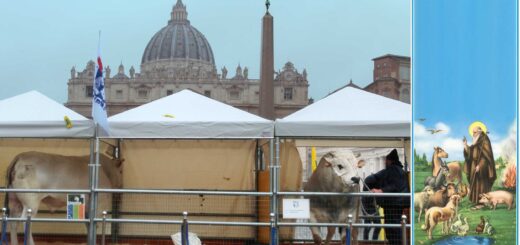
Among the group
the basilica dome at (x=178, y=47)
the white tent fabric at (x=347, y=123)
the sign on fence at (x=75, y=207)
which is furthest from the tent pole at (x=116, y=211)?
the basilica dome at (x=178, y=47)

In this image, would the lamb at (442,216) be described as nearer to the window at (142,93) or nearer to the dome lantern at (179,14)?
the window at (142,93)

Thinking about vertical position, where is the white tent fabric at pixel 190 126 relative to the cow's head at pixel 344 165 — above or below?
above

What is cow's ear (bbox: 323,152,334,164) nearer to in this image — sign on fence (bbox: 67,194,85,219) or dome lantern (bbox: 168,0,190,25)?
sign on fence (bbox: 67,194,85,219)

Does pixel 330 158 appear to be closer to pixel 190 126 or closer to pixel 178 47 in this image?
pixel 190 126

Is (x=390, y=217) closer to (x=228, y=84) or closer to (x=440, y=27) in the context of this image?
(x=440, y=27)

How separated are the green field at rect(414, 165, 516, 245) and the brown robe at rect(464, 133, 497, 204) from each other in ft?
0.20

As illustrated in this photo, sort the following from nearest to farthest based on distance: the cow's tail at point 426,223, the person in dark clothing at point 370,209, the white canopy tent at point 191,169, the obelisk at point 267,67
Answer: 1. the cow's tail at point 426,223
2. the person in dark clothing at point 370,209
3. the white canopy tent at point 191,169
4. the obelisk at point 267,67

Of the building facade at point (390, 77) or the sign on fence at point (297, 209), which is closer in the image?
the sign on fence at point (297, 209)

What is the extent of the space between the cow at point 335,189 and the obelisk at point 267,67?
1286cm

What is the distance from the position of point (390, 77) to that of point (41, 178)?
Result: 6891 cm

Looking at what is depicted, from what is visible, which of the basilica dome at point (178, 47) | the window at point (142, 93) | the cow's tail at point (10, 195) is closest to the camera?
the cow's tail at point (10, 195)

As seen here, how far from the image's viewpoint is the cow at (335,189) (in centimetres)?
985

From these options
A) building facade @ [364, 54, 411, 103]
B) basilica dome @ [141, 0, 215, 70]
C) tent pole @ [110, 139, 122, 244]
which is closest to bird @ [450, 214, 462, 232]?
tent pole @ [110, 139, 122, 244]

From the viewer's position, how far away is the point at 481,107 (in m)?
7.69
